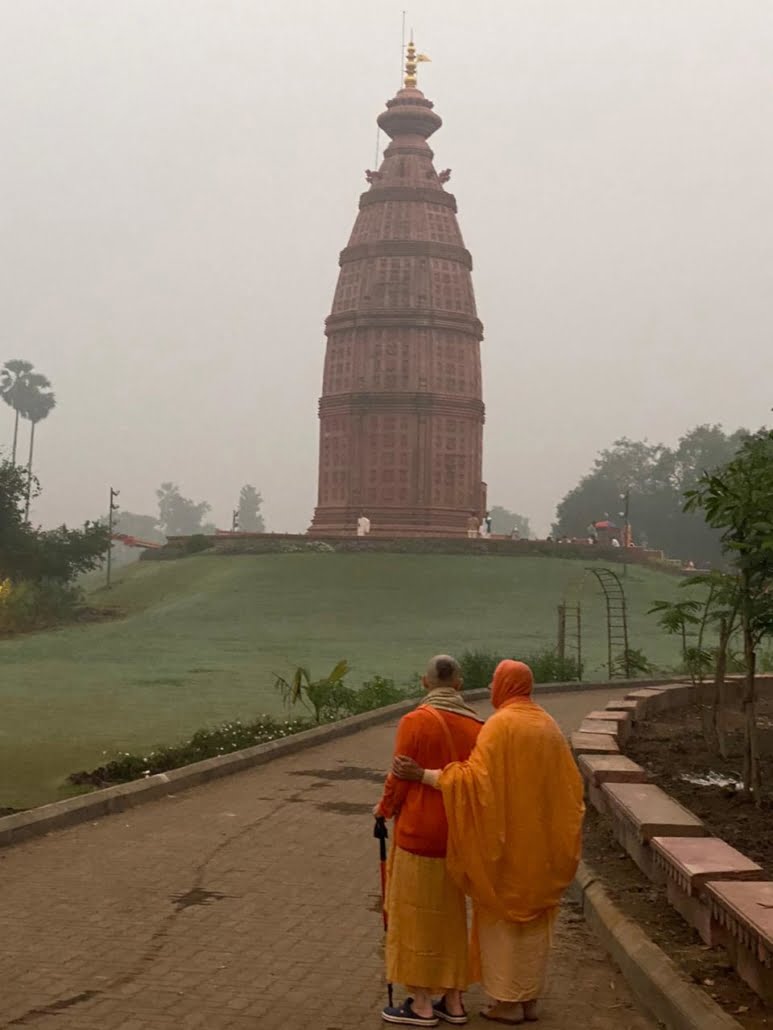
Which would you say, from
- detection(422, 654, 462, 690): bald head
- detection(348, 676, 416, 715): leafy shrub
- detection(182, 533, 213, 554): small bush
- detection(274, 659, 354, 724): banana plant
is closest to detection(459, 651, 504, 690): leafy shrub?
detection(348, 676, 416, 715): leafy shrub

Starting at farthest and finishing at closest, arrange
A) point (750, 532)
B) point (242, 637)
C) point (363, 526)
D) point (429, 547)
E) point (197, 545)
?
1. point (197, 545)
2. point (363, 526)
3. point (429, 547)
4. point (242, 637)
5. point (750, 532)

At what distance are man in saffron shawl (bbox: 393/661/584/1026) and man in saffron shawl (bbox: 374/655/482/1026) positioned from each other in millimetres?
69

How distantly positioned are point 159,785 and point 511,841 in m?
A: 5.68

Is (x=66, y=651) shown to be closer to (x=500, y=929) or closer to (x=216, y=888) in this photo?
(x=216, y=888)

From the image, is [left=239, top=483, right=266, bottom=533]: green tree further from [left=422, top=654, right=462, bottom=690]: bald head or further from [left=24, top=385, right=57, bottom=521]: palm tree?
[left=422, top=654, right=462, bottom=690]: bald head

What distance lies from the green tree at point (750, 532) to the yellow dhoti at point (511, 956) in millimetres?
3512

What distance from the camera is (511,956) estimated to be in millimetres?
5016

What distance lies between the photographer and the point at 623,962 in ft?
18.6

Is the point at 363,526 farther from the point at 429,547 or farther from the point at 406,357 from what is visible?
the point at 406,357

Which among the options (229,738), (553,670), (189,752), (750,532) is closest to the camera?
(750,532)

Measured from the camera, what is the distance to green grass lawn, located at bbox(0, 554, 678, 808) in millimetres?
16297

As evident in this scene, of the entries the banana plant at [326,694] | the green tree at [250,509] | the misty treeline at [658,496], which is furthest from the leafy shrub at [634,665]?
the green tree at [250,509]

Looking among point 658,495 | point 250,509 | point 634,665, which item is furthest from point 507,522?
point 634,665

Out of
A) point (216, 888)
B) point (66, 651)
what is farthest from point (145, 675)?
point (216, 888)
